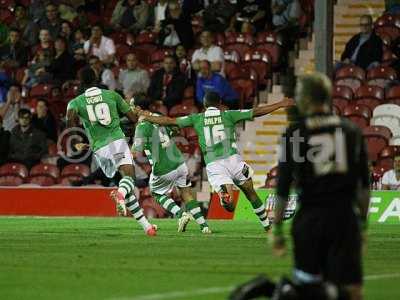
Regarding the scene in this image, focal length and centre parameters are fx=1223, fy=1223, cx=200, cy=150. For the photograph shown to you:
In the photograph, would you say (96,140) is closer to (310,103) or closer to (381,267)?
(381,267)

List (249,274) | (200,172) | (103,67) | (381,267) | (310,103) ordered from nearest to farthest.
Result: (310,103) < (249,274) < (381,267) < (200,172) < (103,67)

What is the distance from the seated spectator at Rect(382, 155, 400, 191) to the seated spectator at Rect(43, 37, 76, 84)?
9082mm

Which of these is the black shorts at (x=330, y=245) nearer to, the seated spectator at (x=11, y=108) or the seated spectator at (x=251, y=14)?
the seated spectator at (x=251, y=14)

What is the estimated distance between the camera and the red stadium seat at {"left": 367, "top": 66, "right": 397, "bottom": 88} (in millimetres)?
25438

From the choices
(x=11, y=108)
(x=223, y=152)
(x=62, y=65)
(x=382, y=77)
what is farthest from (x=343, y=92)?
(x=11, y=108)

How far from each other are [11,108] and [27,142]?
1688 millimetres

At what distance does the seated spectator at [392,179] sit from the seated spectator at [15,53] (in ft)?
36.4

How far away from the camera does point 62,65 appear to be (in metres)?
29.1

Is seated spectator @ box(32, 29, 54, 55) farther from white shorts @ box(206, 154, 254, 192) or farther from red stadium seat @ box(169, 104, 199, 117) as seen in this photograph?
white shorts @ box(206, 154, 254, 192)

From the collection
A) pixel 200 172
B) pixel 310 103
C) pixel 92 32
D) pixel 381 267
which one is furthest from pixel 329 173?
pixel 92 32

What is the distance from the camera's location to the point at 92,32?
29250 millimetres

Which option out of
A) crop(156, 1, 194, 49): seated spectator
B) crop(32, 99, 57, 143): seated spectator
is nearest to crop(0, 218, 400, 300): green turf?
crop(32, 99, 57, 143): seated spectator

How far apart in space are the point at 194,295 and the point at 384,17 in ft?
57.7

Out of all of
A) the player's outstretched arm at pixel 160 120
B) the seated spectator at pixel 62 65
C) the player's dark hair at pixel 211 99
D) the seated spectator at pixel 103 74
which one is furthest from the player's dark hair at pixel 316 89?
the seated spectator at pixel 62 65
